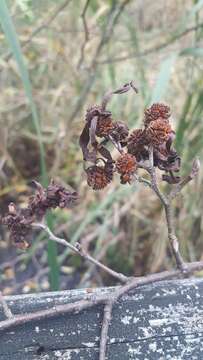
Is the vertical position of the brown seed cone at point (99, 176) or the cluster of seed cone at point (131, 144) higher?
the cluster of seed cone at point (131, 144)

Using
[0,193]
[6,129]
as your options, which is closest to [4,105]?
[6,129]

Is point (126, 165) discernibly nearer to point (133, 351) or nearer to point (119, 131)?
point (119, 131)

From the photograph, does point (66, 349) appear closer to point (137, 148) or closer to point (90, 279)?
point (137, 148)

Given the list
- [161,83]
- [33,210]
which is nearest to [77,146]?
[161,83]

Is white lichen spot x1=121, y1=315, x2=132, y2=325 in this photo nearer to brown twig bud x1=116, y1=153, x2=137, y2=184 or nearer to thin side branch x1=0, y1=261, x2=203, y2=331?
thin side branch x1=0, y1=261, x2=203, y2=331

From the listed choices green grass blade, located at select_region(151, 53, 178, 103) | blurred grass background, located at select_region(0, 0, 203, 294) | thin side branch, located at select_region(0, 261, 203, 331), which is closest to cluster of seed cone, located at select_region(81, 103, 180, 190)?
thin side branch, located at select_region(0, 261, 203, 331)

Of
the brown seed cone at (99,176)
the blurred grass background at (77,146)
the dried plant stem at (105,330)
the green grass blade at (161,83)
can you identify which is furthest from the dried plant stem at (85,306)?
the blurred grass background at (77,146)

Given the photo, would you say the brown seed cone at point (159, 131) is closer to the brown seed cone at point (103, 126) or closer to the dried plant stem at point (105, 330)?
the brown seed cone at point (103, 126)
